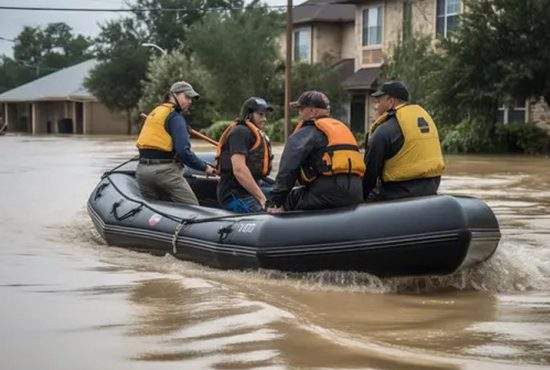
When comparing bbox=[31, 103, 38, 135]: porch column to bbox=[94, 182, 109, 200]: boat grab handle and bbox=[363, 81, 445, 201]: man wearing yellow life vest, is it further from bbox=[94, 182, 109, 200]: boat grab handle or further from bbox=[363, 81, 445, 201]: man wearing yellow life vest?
bbox=[363, 81, 445, 201]: man wearing yellow life vest

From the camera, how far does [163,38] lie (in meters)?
67.1

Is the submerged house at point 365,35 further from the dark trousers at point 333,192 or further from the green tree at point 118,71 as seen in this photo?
the dark trousers at point 333,192

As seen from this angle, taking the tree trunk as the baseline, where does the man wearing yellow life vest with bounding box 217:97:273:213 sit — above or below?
above

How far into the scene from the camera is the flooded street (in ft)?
17.3

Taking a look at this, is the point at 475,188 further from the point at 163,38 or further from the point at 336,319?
the point at 163,38

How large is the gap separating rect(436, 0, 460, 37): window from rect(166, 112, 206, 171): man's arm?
2400 centimetres

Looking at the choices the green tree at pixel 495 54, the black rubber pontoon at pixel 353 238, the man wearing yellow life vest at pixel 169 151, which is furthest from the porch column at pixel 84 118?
the black rubber pontoon at pixel 353 238

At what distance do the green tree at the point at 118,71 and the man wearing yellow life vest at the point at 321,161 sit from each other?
4998 cm

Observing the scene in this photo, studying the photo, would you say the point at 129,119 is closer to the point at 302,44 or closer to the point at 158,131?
the point at 302,44

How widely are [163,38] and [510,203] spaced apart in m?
55.2

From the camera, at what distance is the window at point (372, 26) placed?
37.5 m

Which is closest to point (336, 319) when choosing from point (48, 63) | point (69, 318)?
point (69, 318)

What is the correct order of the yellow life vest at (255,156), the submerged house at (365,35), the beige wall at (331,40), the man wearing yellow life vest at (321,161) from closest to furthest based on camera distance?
the man wearing yellow life vest at (321,161)
the yellow life vest at (255,156)
the submerged house at (365,35)
the beige wall at (331,40)

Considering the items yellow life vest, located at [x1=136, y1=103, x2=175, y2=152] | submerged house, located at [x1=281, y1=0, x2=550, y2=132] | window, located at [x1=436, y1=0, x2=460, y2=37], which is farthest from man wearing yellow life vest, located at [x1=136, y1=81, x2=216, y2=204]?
window, located at [x1=436, y1=0, x2=460, y2=37]
